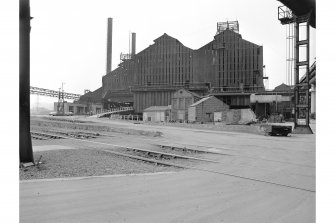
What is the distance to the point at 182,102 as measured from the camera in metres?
33.8

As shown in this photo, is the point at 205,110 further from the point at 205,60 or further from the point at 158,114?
the point at 205,60

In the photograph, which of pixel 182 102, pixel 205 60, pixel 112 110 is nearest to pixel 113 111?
pixel 112 110

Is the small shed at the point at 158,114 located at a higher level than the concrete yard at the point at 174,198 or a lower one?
higher

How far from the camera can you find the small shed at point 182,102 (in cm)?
3287

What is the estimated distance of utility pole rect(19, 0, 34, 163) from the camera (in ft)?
12.2

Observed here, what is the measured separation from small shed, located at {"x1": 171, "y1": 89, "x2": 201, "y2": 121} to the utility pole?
28.1m

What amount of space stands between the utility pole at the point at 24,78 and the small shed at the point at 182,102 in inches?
1108

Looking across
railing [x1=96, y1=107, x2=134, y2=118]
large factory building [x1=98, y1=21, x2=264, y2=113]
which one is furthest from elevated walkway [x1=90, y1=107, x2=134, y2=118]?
large factory building [x1=98, y1=21, x2=264, y2=113]

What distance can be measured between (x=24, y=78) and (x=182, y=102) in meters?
29.9

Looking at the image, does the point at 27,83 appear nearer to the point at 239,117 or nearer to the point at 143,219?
the point at 143,219

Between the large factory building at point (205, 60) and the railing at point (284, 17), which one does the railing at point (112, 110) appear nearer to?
the large factory building at point (205, 60)

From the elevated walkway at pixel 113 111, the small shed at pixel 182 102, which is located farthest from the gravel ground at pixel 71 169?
the elevated walkway at pixel 113 111
